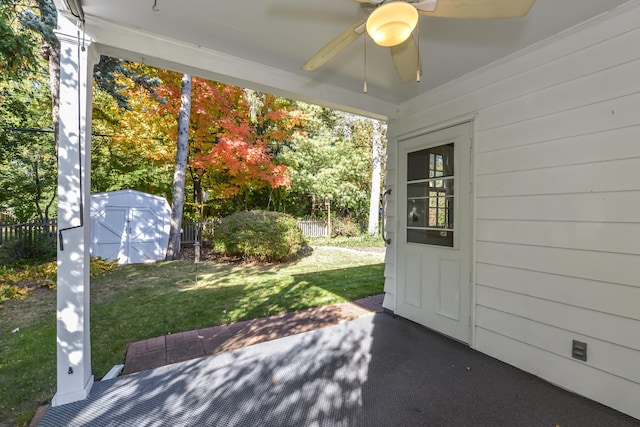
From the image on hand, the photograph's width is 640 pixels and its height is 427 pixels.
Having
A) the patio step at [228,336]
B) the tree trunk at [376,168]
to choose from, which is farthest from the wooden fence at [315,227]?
the patio step at [228,336]

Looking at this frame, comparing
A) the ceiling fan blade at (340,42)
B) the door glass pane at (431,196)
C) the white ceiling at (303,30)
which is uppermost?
the white ceiling at (303,30)

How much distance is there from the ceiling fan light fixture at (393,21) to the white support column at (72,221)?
6.15 ft

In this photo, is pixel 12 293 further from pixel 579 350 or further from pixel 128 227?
pixel 579 350

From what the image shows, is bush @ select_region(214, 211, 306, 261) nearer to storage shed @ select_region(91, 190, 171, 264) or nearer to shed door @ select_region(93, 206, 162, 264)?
storage shed @ select_region(91, 190, 171, 264)

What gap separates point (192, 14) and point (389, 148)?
95.0 inches

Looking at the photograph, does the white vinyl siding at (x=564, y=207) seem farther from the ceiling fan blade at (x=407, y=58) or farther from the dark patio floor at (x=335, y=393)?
the ceiling fan blade at (x=407, y=58)

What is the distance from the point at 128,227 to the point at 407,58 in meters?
7.09

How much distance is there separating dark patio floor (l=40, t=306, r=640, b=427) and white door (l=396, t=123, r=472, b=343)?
17.8 inches

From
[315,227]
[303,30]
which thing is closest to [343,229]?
[315,227]

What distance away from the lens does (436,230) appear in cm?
289

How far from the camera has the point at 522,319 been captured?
2193 mm

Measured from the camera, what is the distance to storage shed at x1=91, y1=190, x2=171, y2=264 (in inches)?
252

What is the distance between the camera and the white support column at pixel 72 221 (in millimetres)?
1766

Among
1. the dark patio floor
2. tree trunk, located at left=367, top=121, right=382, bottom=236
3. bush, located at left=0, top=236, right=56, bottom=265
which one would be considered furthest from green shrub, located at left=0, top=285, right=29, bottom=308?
tree trunk, located at left=367, top=121, right=382, bottom=236
